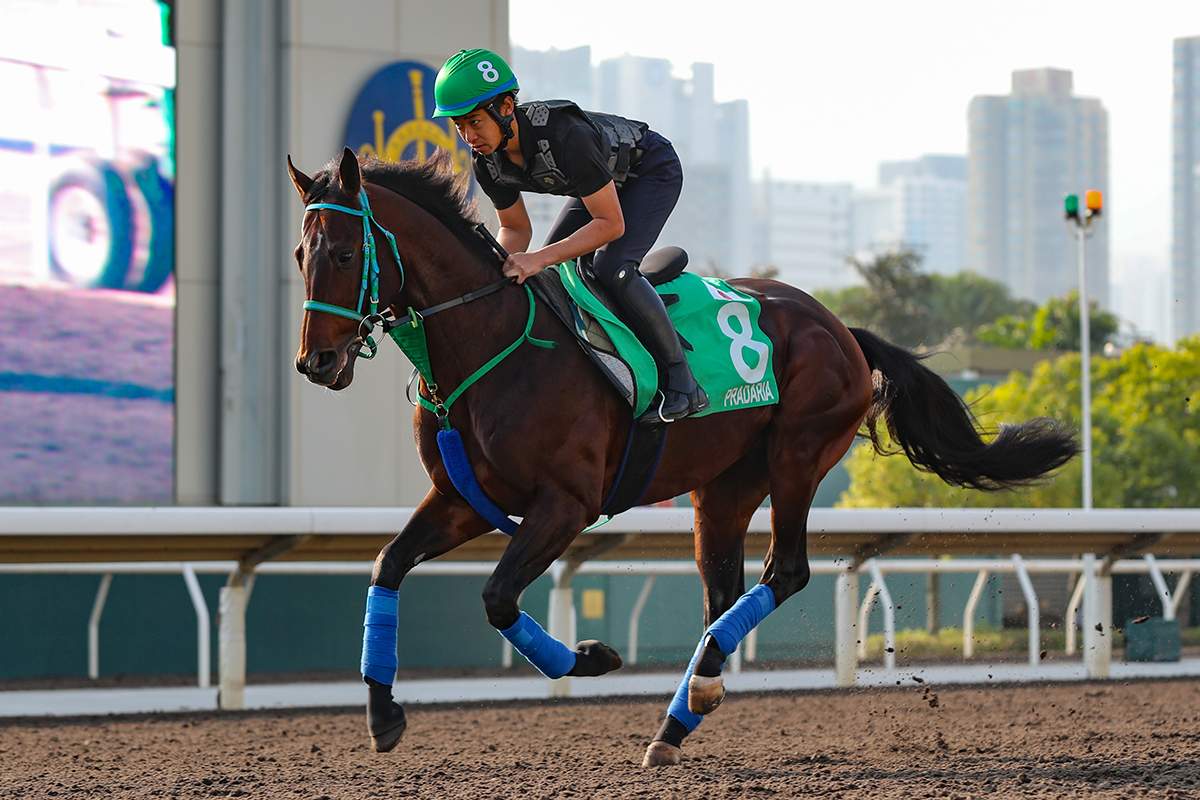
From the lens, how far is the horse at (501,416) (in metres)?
3.95

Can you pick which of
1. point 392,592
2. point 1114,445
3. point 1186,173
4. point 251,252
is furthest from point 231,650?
point 1186,173

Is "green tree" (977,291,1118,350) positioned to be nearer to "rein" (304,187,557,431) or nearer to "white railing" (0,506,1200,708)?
"white railing" (0,506,1200,708)

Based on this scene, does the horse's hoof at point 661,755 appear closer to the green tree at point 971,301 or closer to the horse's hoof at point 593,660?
the horse's hoof at point 593,660

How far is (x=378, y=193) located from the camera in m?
4.16

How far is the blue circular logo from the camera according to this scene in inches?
488

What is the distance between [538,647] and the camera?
4211 millimetres

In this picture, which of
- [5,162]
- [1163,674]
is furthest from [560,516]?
[5,162]

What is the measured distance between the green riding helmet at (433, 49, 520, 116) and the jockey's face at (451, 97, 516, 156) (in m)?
0.05

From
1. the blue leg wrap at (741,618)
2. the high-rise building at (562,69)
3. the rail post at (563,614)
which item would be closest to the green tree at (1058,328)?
the rail post at (563,614)

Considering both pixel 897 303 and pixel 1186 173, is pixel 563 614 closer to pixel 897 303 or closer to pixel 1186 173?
pixel 897 303

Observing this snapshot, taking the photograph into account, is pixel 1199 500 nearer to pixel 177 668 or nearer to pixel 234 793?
pixel 177 668

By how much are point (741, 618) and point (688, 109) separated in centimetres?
19452

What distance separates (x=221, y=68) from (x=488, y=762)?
28.4 ft

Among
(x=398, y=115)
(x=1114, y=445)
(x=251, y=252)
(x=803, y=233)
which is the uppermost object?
(x=803, y=233)
